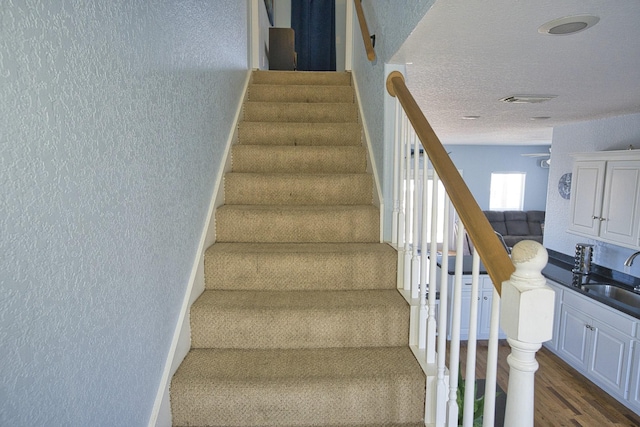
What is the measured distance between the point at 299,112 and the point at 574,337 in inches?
121

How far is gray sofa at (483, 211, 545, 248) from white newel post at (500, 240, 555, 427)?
21.6 ft

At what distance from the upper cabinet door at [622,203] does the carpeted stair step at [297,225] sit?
2274 millimetres

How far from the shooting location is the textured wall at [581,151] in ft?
9.86

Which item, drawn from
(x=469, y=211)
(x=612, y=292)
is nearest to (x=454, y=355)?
(x=469, y=211)

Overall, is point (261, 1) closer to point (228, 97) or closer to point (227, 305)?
point (228, 97)

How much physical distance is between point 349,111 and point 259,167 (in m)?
0.89

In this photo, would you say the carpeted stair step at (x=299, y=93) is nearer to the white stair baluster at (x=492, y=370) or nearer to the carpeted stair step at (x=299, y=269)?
the carpeted stair step at (x=299, y=269)

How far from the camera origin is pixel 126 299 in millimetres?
926

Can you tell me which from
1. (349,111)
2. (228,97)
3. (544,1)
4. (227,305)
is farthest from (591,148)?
(227,305)

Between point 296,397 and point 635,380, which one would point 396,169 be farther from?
point 635,380

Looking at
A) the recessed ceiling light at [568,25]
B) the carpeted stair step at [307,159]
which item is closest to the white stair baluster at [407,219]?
the recessed ceiling light at [568,25]

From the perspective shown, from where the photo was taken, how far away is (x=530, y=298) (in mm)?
662

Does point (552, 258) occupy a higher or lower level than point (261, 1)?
lower

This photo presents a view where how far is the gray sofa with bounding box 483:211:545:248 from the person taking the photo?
6704 mm
